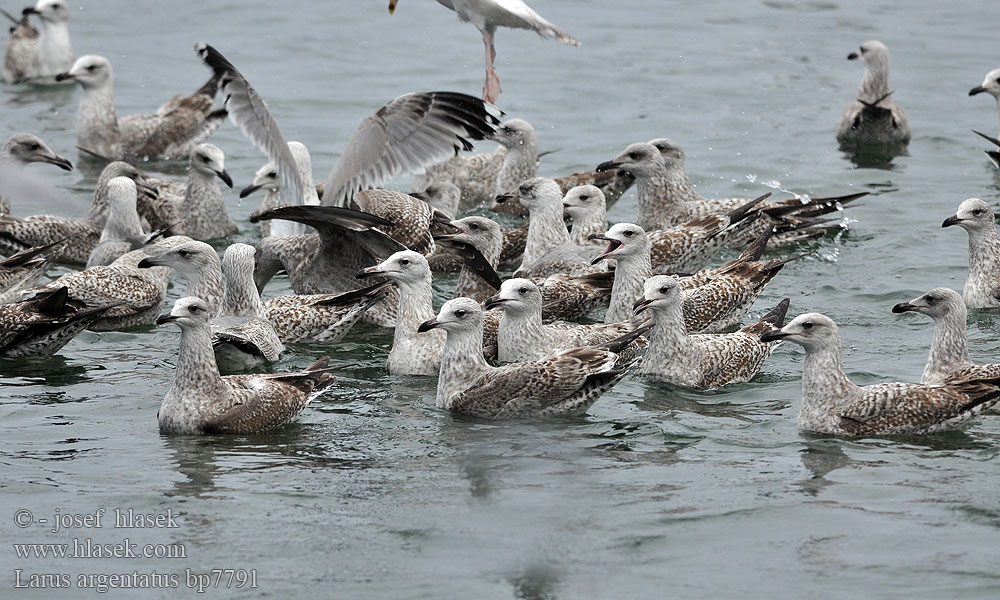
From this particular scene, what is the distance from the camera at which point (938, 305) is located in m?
9.45

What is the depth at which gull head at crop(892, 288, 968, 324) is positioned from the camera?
9422mm

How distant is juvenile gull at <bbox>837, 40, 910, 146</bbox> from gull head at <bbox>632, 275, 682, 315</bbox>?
7960 millimetres

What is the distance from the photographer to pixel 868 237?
45.1ft

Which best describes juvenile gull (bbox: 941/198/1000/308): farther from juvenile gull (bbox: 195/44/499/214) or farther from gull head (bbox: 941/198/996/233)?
juvenile gull (bbox: 195/44/499/214)

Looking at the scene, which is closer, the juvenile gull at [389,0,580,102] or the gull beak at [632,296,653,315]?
the gull beak at [632,296,653,315]

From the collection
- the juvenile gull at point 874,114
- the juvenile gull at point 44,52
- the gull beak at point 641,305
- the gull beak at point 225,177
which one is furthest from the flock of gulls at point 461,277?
the juvenile gull at point 44,52

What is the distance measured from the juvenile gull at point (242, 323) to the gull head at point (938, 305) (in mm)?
4199

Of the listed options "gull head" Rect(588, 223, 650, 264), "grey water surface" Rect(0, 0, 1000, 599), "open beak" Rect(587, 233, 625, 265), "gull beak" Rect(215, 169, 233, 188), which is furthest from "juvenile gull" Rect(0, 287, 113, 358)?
"gull head" Rect(588, 223, 650, 264)

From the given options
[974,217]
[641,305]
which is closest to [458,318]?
[641,305]

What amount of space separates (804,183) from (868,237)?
2.24 meters

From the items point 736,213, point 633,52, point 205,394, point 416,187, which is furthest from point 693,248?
point 633,52

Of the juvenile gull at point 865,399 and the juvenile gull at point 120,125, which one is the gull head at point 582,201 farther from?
the juvenile gull at point 120,125

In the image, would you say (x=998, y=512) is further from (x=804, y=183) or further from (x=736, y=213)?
(x=804, y=183)

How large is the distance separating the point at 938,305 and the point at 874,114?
8174 mm
